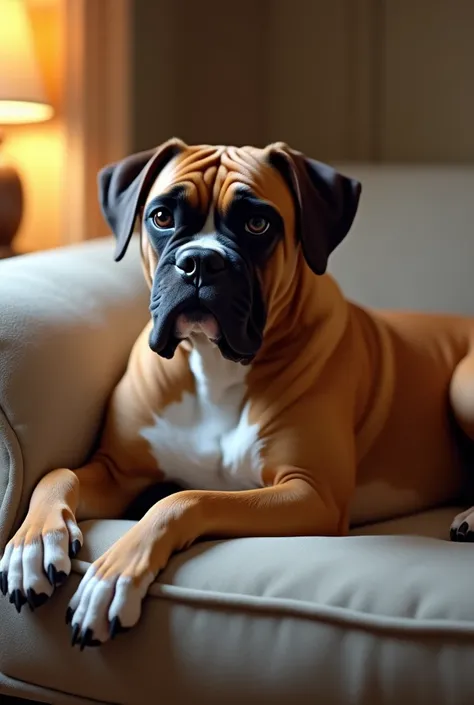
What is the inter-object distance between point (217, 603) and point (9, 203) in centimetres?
122

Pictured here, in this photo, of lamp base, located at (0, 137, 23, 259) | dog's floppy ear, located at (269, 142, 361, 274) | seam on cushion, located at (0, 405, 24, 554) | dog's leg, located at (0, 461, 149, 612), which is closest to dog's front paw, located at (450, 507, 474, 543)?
dog's floppy ear, located at (269, 142, 361, 274)

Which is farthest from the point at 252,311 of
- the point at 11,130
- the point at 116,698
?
the point at 11,130

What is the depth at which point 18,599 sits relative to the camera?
115cm

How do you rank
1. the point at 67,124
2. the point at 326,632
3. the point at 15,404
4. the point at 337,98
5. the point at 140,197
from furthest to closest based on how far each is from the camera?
the point at 337,98, the point at 67,124, the point at 140,197, the point at 15,404, the point at 326,632

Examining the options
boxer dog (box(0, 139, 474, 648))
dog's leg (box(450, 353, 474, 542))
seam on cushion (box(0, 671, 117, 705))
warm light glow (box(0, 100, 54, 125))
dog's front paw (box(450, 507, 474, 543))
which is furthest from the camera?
warm light glow (box(0, 100, 54, 125))

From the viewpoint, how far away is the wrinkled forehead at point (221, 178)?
1.32 m

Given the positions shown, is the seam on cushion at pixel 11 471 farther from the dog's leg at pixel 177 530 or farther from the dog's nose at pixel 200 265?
the dog's nose at pixel 200 265

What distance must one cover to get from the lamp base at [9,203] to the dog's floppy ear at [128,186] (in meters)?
0.63

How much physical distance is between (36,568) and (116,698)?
177mm

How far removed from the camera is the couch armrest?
4.24 feet

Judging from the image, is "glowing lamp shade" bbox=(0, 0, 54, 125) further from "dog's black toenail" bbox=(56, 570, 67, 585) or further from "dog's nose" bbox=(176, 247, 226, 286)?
"dog's black toenail" bbox=(56, 570, 67, 585)

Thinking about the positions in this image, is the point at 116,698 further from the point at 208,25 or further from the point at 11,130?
the point at 208,25

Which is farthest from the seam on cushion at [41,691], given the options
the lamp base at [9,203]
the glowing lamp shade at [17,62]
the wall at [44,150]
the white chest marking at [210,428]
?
the wall at [44,150]

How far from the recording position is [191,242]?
1.30 meters
